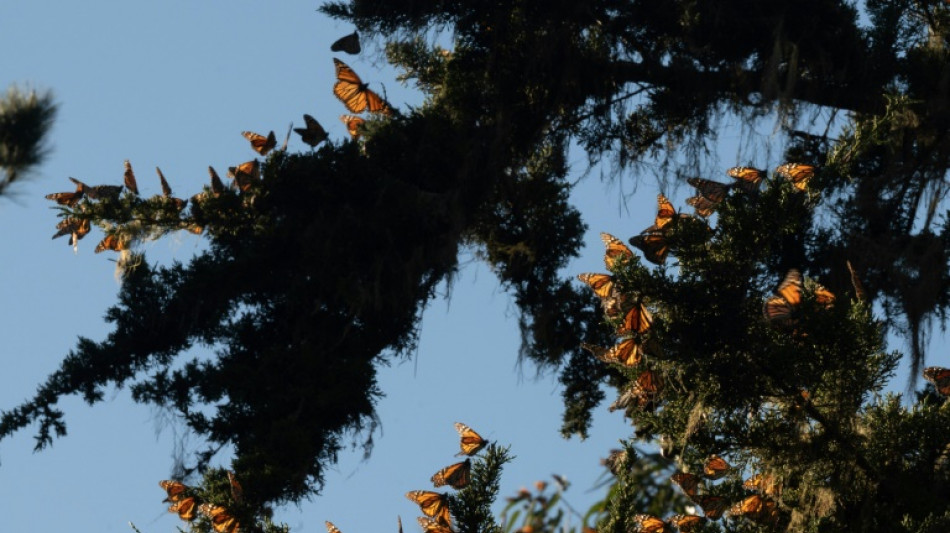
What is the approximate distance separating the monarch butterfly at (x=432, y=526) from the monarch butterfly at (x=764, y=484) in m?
1.18

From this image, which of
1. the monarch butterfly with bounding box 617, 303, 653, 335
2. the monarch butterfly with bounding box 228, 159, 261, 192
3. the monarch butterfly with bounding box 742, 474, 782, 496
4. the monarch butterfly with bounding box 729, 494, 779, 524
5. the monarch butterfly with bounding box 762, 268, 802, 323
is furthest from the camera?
the monarch butterfly with bounding box 228, 159, 261, 192

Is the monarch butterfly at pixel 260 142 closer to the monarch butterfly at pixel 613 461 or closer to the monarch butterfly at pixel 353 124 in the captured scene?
the monarch butterfly at pixel 353 124

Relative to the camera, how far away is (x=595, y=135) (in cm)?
770

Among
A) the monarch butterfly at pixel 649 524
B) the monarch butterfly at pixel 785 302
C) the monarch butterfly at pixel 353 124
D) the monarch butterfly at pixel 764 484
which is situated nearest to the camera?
the monarch butterfly at pixel 649 524

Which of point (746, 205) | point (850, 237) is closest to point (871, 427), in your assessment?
point (746, 205)

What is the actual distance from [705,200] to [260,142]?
2.32 m

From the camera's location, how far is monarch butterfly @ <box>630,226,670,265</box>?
17.8 ft

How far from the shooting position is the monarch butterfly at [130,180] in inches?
271

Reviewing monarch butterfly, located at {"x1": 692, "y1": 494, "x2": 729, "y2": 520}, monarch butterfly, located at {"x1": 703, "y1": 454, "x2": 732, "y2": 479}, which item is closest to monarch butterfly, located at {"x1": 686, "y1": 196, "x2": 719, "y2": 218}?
monarch butterfly, located at {"x1": 703, "y1": 454, "x2": 732, "y2": 479}

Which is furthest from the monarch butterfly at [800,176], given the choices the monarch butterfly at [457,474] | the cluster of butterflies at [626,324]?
the monarch butterfly at [457,474]

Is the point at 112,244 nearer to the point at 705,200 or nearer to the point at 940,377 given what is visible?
the point at 705,200

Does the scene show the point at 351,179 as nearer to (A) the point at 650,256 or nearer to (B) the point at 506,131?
(B) the point at 506,131

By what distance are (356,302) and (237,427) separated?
2.47 feet

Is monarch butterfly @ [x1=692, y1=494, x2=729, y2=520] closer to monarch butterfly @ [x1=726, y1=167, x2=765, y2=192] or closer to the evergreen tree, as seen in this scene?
the evergreen tree
